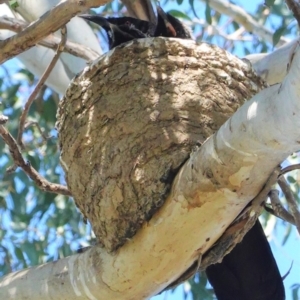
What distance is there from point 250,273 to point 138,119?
758 mm

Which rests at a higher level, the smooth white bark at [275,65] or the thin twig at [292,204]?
the smooth white bark at [275,65]

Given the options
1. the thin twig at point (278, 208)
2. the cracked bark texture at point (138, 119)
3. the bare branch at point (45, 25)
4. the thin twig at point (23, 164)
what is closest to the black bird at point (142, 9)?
the cracked bark texture at point (138, 119)

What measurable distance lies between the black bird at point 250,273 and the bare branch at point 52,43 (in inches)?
50.2

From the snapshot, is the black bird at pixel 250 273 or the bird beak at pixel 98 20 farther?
the bird beak at pixel 98 20

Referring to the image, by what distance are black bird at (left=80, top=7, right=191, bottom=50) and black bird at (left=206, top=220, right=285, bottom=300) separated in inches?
59.8

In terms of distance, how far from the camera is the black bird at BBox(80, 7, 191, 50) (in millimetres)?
4062

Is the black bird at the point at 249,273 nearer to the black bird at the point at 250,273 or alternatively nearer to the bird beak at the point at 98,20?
the black bird at the point at 250,273

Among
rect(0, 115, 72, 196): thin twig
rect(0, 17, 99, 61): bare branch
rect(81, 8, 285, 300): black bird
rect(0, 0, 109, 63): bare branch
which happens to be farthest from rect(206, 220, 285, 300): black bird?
rect(0, 17, 99, 61): bare branch

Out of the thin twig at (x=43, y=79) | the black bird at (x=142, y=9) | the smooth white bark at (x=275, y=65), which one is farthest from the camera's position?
the black bird at (x=142, y=9)

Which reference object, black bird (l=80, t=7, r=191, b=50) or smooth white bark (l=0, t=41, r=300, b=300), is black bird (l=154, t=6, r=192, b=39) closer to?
black bird (l=80, t=7, r=191, b=50)

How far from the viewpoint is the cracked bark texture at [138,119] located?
8.57ft

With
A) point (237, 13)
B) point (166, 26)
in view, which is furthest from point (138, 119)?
point (237, 13)

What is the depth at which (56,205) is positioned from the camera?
5305 millimetres

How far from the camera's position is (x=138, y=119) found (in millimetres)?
2850
